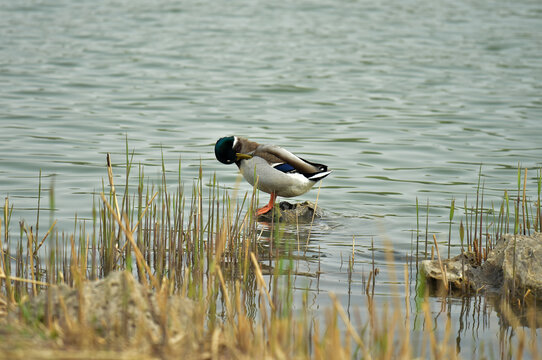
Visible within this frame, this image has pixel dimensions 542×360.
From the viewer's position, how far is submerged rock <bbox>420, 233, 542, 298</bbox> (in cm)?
504

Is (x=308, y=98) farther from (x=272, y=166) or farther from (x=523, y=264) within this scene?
(x=523, y=264)

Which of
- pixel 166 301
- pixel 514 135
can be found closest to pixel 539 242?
pixel 166 301

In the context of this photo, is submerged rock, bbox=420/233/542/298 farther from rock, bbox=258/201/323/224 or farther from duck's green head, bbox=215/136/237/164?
duck's green head, bbox=215/136/237/164

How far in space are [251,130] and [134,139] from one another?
5.69 ft

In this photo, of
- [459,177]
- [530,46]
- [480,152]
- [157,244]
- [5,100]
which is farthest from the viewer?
[530,46]

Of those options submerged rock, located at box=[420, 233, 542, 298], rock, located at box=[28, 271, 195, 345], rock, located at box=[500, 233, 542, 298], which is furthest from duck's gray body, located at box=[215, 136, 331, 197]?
rock, located at box=[28, 271, 195, 345]

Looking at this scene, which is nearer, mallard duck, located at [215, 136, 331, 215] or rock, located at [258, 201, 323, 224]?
mallard duck, located at [215, 136, 331, 215]

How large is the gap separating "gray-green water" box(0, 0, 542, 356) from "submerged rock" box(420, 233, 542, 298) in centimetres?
31

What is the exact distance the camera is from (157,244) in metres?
5.03

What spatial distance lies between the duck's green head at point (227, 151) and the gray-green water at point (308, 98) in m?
1.01

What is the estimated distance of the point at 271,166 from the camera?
285 inches

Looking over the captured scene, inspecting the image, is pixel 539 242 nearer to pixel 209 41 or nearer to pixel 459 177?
pixel 459 177

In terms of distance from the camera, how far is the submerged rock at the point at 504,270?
16.5ft

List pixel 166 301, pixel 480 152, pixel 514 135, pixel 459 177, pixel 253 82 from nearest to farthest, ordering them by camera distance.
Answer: pixel 166 301 → pixel 459 177 → pixel 480 152 → pixel 514 135 → pixel 253 82
